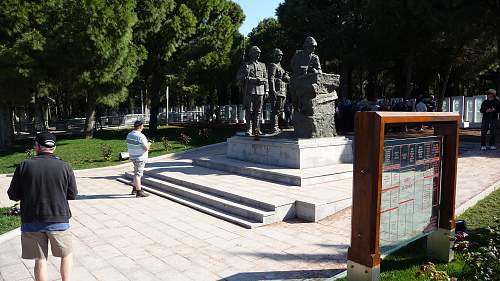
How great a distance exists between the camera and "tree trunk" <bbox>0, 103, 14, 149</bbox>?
64.3 feet

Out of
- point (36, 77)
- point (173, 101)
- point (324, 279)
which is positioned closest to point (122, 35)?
point (36, 77)

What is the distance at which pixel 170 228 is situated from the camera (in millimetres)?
6727

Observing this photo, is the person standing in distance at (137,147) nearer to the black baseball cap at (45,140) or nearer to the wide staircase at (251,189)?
the wide staircase at (251,189)

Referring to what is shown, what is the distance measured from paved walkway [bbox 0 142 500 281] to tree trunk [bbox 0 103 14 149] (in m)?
13.8

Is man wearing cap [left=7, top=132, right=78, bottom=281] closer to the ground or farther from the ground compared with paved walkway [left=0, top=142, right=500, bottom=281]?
farther from the ground

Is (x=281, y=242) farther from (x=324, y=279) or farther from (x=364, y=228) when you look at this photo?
(x=364, y=228)

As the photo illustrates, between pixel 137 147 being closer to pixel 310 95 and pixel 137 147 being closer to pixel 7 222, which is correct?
pixel 7 222

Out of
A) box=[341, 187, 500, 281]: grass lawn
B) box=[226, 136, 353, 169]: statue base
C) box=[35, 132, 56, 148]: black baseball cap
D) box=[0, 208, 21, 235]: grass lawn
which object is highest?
box=[35, 132, 56, 148]: black baseball cap

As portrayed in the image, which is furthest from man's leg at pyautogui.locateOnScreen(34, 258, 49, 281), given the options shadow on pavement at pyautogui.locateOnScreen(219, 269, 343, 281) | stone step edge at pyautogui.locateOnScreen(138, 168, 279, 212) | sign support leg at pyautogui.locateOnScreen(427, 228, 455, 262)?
sign support leg at pyautogui.locateOnScreen(427, 228, 455, 262)

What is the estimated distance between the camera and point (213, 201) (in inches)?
313

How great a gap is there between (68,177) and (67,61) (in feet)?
50.0

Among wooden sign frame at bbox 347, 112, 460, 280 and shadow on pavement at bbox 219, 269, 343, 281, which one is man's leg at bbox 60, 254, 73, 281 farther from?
wooden sign frame at bbox 347, 112, 460, 280

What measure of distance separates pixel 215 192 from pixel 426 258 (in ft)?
14.5

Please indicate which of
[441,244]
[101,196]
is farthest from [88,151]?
[441,244]
